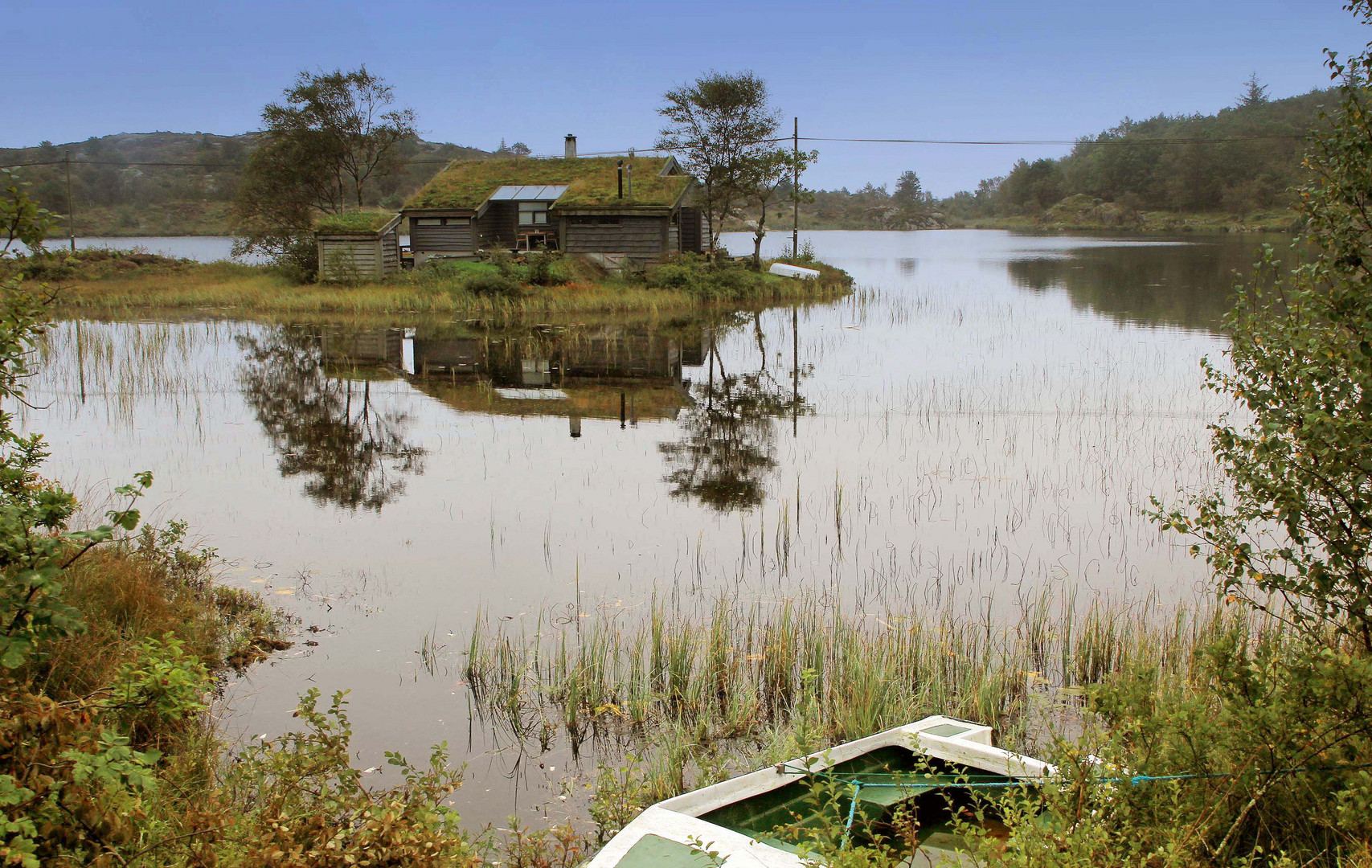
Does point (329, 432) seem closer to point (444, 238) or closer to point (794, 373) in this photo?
point (794, 373)

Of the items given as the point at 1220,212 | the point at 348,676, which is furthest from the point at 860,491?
the point at 1220,212

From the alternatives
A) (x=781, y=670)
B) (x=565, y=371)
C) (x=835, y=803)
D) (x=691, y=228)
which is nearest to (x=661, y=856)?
(x=835, y=803)

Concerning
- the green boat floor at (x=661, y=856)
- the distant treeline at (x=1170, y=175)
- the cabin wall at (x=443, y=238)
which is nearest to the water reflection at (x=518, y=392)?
the green boat floor at (x=661, y=856)

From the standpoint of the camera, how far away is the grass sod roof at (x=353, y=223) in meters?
37.1

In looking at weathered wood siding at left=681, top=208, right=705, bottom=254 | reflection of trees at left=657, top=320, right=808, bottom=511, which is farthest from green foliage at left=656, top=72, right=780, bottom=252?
reflection of trees at left=657, top=320, right=808, bottom=511

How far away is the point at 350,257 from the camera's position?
37.5 metres

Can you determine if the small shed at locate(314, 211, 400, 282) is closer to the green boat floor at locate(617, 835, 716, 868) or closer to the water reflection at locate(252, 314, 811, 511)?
the water reflection at locate(252, 314, 811, 511)

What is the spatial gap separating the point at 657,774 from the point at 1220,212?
408 ft

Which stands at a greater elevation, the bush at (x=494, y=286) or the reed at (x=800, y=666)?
the bush at (x=494, y=286)

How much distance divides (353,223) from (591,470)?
28.2 meters

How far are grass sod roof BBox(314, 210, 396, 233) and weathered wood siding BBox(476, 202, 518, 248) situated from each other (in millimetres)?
5544

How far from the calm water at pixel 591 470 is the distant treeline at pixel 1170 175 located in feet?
216

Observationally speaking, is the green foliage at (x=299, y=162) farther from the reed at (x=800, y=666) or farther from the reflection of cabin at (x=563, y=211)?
the reed at (x=800, y=666)

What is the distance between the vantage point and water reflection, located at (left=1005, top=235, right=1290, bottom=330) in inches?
1154
